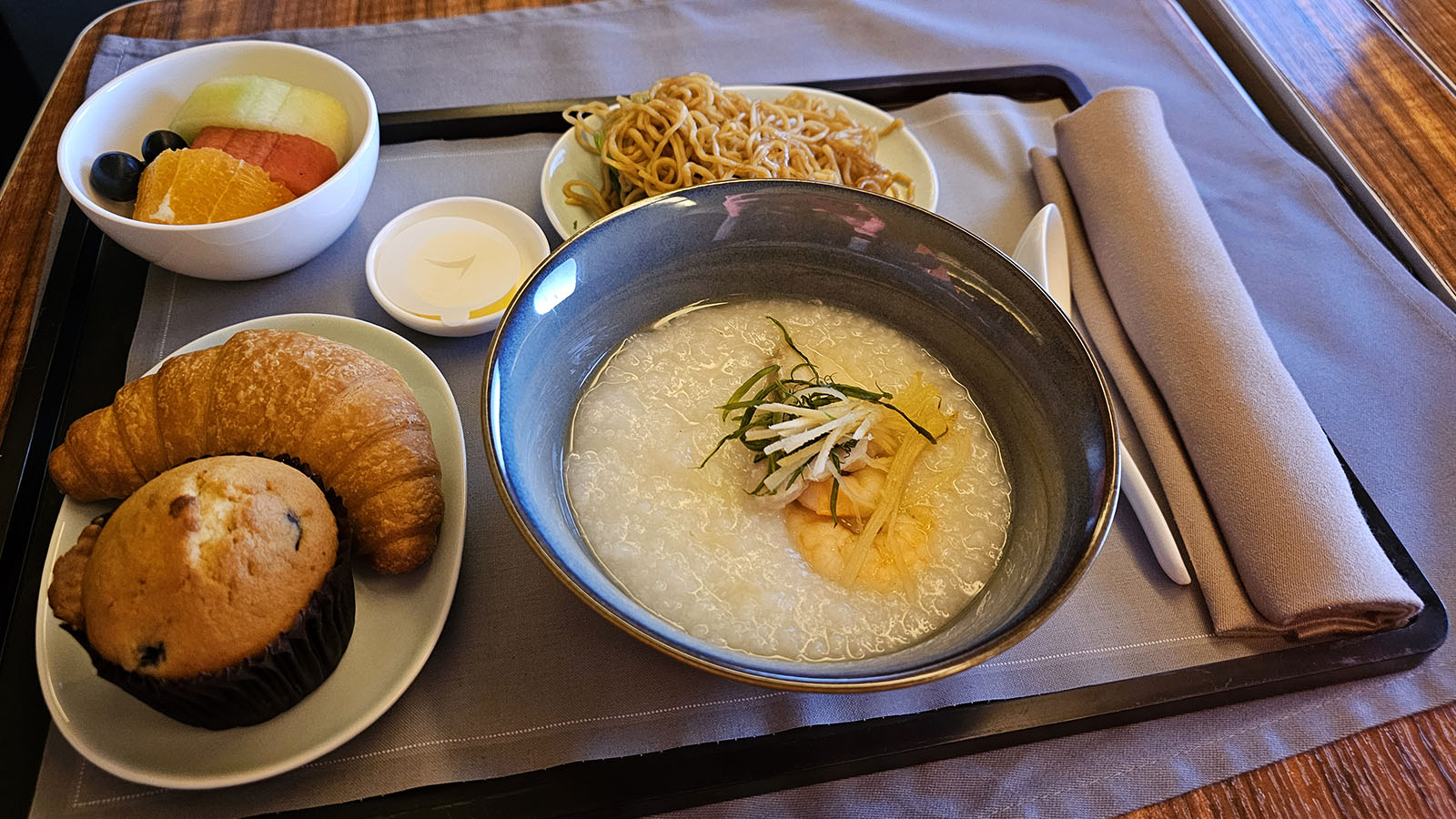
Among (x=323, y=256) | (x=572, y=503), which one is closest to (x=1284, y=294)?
(x=572, y=503)

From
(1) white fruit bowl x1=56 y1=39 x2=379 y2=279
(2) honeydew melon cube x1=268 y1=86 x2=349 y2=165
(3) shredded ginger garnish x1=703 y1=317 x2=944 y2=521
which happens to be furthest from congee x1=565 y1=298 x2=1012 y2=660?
(2) honeydew melon cube x1=268 y1=86 x2=349 y2=165

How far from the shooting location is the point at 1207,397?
127 centimetres

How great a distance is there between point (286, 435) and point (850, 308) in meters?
0.82

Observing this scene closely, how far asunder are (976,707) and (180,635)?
0.94 meters

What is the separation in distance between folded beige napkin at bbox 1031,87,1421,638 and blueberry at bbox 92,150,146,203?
1672 millimetres

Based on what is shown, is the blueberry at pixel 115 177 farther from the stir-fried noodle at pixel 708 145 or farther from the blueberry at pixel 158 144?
the stir-fried noodle at pixel 708 145

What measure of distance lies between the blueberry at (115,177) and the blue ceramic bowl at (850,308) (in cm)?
87

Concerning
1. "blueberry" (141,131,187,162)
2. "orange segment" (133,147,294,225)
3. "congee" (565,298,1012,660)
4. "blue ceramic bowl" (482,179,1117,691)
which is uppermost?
"blue ceramic bowl" (482,179,1117,691)

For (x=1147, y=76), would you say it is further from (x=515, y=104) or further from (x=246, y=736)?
(x=246, y=736)

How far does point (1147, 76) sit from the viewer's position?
202 centimetres

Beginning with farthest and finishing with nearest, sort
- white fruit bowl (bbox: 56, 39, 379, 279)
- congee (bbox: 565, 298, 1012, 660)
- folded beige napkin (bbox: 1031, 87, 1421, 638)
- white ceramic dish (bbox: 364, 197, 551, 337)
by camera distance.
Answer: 1. white ceramic dish (bbox: 364, 197, 551, 337)
2. white fruit bowl (bbox: 56, 39, 379, 279)
3. folded beige napkin (bbox: 1031, 87, 1421, 638)
4. congee (bbox: 565, 298, 1012, 660)

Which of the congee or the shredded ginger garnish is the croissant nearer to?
the congee

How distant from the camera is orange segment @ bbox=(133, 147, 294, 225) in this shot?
4.24 ft

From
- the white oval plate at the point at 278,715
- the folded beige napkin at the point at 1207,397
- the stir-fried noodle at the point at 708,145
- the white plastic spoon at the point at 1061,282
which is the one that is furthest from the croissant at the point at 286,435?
the folded beige napkin at the point at 1207,397
